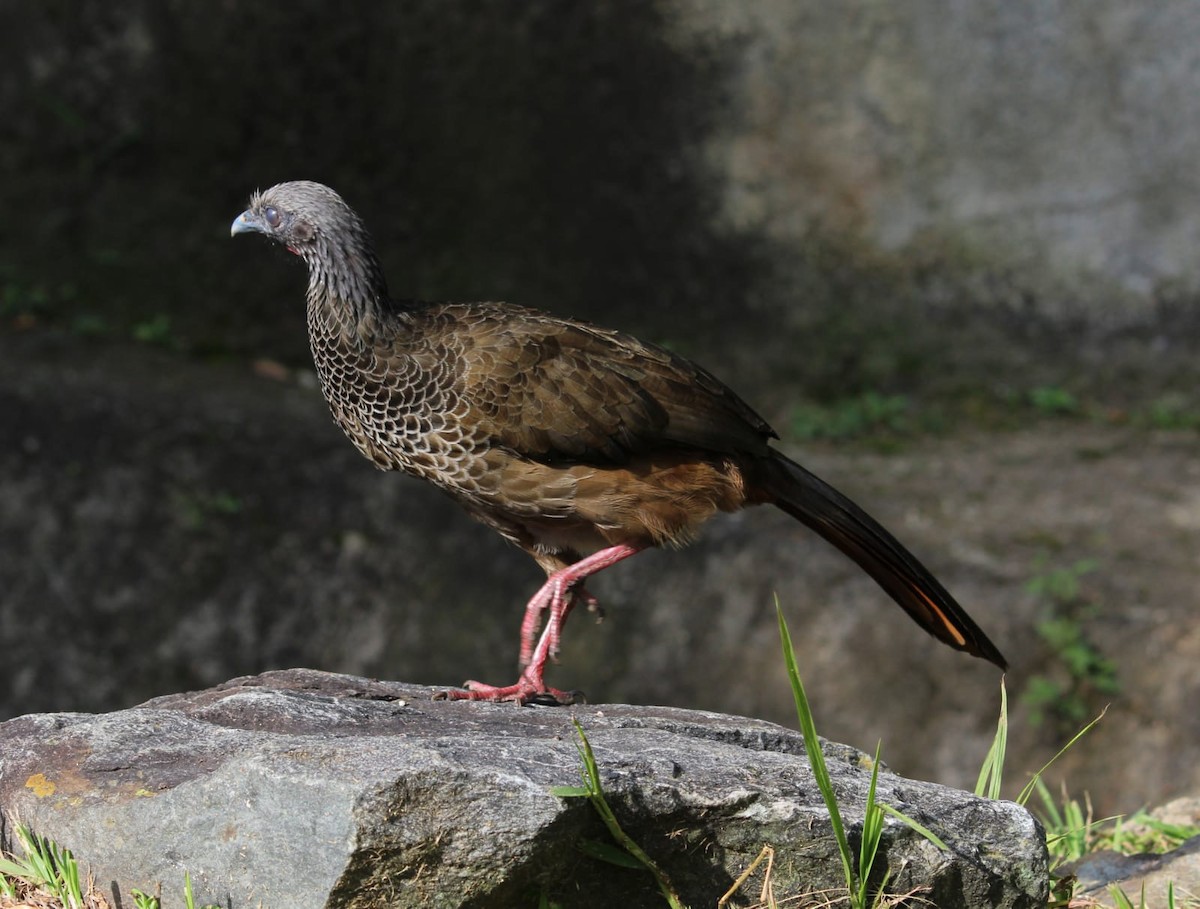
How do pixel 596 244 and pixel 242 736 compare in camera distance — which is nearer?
pixel 242 736

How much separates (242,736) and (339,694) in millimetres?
623

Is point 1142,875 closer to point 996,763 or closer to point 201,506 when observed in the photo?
point 996,763

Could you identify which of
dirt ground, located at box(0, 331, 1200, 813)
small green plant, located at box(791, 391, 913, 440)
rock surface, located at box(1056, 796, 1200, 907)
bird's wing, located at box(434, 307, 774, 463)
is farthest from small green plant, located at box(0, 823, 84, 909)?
small green plant, located at box(791, 391, 913, 440)

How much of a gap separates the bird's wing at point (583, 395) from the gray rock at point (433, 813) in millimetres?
1063

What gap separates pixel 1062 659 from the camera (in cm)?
694

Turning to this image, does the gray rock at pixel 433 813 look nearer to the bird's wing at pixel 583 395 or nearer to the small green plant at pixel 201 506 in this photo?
the bird's wing at pixel 583 395

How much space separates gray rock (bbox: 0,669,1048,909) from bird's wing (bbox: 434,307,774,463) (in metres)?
1.06

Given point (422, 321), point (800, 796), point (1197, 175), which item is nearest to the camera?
point (800, 796)

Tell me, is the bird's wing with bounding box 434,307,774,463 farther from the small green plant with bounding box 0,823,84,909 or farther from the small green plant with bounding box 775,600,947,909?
the small green plant with bounding box 0,823,84,909

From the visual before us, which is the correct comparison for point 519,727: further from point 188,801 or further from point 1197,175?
point 1197,175

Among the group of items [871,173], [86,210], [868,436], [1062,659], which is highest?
[871,173]

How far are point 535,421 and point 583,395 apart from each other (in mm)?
172

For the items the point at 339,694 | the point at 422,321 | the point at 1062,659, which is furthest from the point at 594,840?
the point at 1062,659

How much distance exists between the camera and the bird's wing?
4.23 meters
